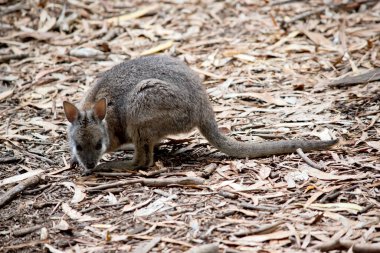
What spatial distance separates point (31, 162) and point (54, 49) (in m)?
3.26

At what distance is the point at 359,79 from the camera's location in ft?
22.7

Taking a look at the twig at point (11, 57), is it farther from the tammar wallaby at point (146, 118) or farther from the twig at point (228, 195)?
the twig at point (228, 195)

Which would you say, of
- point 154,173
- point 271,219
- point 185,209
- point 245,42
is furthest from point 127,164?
point 245,42

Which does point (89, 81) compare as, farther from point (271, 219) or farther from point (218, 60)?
point (271, 219)

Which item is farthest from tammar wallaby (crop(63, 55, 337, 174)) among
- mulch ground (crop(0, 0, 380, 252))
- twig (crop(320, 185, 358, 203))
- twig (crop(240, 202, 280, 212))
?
twig (crop(240, 202, 280, 212))

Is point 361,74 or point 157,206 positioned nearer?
point 157,206

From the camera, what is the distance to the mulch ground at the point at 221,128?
4.25 m

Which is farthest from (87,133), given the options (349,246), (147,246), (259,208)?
(349,246)

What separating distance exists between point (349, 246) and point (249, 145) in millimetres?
1822

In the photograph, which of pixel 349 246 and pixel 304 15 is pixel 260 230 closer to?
pixel 349 246

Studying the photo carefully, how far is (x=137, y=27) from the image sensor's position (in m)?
9.29

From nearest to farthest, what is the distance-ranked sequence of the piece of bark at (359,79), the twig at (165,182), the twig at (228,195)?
the twig at (228,195), the twig at (165,182), the piece of bark at (359,79)

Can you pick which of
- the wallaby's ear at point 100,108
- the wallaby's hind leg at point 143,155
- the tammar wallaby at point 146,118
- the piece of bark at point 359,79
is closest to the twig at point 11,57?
the tammar wallaby at point 146,118

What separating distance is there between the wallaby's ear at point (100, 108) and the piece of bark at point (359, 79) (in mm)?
2926
